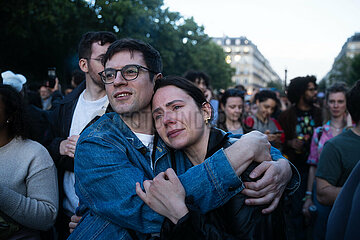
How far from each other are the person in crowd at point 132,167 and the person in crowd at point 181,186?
66mm

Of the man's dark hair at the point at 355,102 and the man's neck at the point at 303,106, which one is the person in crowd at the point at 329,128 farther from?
the man's dark hair at the point at 355,102

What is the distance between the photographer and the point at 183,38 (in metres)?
32.6

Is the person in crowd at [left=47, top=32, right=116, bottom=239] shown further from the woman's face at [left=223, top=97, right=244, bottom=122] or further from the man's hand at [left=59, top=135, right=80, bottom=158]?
the woman's face at [left=223, top=97, right=244, bottom=122]

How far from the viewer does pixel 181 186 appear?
5.44ft

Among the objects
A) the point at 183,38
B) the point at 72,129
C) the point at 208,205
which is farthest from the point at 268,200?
the point at 183,38

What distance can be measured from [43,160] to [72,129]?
1.74 feet

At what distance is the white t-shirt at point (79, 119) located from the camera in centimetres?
290

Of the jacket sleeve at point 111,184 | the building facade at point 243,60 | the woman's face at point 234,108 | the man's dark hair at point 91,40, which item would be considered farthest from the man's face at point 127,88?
the building facade at point 243,60

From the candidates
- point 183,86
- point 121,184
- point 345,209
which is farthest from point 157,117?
point 345,209

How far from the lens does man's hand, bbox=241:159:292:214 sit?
5.88 feet

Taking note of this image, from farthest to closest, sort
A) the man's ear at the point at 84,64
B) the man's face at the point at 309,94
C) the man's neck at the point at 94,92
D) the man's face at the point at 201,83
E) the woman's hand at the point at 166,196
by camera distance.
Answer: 1. the man's face at the point at 201,83
2. the man's face at the point at 309,94
3. the man's ear at the point at 84,64
4. the man's neck at the point at 94,92
5. the woman's hand at the point at 166,196

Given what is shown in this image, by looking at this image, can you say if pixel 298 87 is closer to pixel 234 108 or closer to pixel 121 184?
pixel 234 108

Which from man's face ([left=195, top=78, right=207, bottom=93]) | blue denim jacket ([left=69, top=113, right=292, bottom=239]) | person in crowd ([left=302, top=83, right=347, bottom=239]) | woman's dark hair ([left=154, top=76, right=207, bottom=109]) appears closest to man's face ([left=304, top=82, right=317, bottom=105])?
person in crowd ([left=302, top=83, right=347, bottom=239])

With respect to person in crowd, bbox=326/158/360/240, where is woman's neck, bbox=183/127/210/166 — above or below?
above
